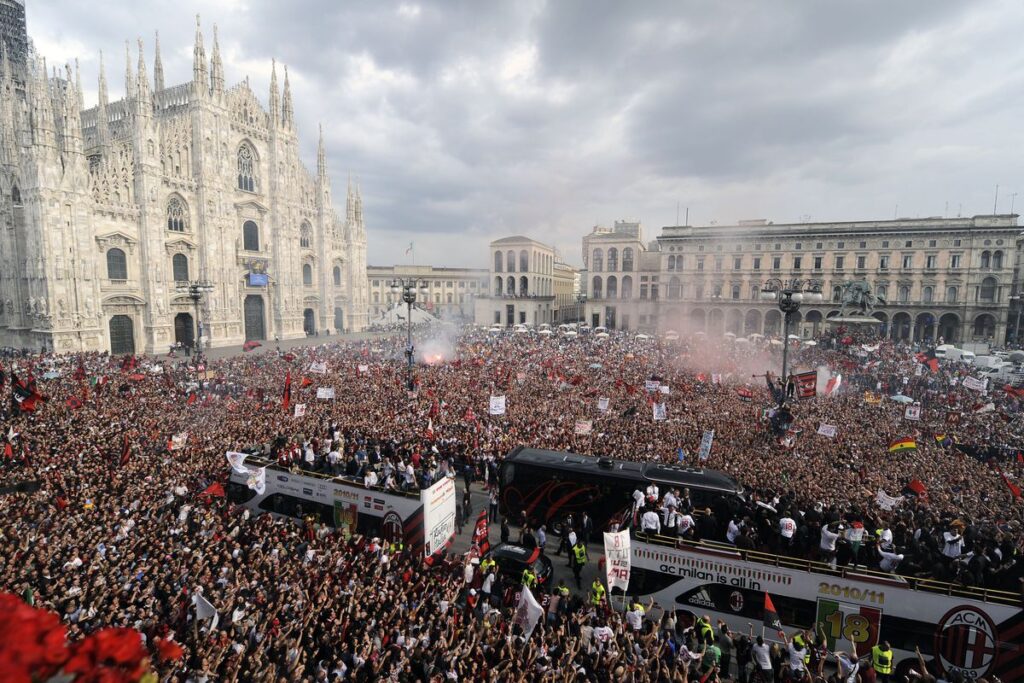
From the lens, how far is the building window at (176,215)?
42.2 meters

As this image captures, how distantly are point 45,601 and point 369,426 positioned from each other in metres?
11.0

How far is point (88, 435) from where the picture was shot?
15891mm

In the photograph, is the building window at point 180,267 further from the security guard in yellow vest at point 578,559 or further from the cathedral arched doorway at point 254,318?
the security guard in yellow vest at point 578,559

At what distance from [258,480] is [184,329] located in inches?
1505

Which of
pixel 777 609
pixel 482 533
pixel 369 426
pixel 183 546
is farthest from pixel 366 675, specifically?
pixel 369 426

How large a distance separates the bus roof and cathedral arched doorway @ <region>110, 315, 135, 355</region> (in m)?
40.0

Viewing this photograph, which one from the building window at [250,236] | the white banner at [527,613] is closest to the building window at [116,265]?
the building window at [250,236]

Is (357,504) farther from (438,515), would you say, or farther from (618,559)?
(618,559)

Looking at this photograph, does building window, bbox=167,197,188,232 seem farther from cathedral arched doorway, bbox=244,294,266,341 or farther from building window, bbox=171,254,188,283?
cathedral arched doorway, bbox=244,294,266,341

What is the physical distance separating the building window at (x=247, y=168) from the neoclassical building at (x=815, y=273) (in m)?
45.0

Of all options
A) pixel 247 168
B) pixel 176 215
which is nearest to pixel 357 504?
pixel 176 215

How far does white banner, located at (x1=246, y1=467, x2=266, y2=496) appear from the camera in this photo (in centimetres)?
1335

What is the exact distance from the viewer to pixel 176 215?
140 ft

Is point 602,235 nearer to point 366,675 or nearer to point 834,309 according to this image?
point 834,309
